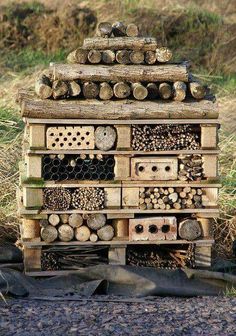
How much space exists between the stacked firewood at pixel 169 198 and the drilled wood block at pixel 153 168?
10cm

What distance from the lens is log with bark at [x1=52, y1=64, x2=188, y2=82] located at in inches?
303

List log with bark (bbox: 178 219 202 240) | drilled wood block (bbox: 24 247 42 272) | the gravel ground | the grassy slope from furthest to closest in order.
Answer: the grassy slope
log with bark (bbox: 178 219 202 240)
drilled wood block (bbox: 24 247 42 272)
the gravel ground

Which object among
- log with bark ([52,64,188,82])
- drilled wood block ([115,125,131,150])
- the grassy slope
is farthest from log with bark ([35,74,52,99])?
the grassy slope

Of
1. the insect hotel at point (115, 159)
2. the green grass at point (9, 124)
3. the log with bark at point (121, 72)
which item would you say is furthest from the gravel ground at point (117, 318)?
the green grass at point (9, 124)

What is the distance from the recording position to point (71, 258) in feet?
25.8

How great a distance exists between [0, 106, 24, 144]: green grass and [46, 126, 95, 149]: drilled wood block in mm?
3413

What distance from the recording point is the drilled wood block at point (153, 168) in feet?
25.3

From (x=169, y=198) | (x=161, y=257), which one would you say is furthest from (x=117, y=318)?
(x=161, y=257)

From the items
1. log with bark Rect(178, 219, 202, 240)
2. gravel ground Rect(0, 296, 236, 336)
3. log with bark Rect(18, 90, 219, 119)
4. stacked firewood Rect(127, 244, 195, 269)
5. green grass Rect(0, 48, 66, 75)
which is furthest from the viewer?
green grass Rect(0, 48, 66, 75)

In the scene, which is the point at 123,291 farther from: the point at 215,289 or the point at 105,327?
the point at 105,327

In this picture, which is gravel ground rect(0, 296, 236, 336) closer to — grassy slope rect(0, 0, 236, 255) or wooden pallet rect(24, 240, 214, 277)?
wooden pallet rect(24, 240, 214, 277)

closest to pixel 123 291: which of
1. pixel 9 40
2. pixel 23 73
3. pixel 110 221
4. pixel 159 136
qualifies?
pixel 110 221

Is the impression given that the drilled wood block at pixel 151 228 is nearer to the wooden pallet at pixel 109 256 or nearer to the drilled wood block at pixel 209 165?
the wooden pallet at pixel 109 256

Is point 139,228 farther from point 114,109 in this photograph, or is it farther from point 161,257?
point 114,109
